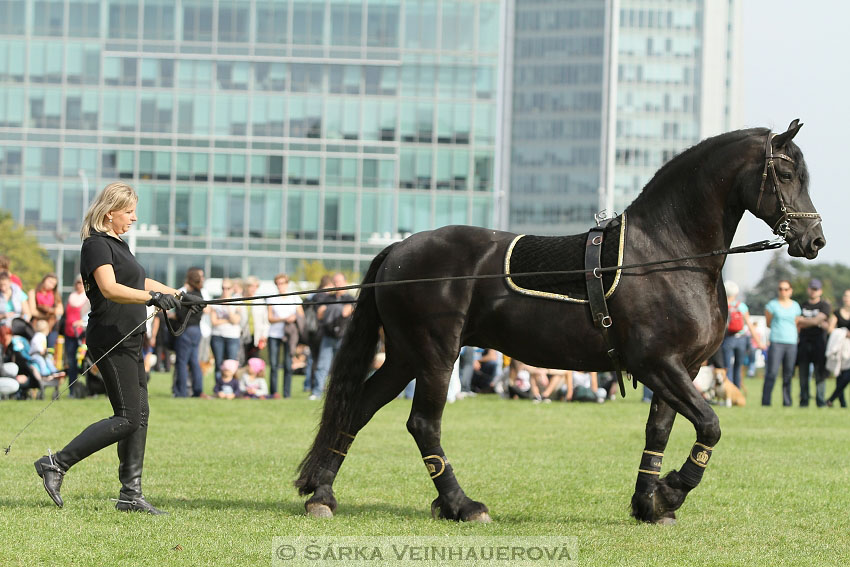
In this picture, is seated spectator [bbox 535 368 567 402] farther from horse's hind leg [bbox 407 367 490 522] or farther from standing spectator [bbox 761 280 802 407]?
horse's hind leg [bbox 407 367 490 522]

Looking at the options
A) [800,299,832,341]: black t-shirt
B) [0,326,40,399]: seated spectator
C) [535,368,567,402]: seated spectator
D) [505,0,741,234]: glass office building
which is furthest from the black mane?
[505,0,741,234]: glass office building

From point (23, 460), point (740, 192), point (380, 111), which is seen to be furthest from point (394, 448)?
point (380, 111)

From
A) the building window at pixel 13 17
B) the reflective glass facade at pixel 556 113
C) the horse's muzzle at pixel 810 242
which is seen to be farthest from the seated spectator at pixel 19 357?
the reflective glass facade at pixel 556 113

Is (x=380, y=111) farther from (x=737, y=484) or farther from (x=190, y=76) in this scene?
(x=737, y=484)

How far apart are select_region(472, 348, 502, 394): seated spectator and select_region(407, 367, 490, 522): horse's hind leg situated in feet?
50.5

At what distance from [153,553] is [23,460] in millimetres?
5103

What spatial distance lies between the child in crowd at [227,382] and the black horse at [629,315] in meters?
12.3

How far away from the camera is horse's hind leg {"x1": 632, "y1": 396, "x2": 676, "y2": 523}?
7941 mm

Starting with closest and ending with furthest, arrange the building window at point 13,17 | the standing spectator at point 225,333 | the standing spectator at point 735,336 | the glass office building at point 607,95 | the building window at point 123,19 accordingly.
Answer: the standing spectator at point 225,333 < the standing spectator at point 735,336 < the building window at point 13,17 < the building window at point 123,19 < the glass office building at point 607,95

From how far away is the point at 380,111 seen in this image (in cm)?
6762

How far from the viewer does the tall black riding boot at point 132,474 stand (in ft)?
27.0

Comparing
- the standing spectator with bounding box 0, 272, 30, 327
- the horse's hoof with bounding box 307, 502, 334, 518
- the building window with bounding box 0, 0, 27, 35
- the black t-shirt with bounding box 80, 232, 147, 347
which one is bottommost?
the horse's hoof with bounding box 307, 502, 334, 518

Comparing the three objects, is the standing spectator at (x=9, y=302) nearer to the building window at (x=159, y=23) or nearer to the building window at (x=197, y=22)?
the building window at (x=197, y=22)

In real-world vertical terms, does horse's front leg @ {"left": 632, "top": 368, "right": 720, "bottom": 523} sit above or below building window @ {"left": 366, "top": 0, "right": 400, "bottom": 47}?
below
